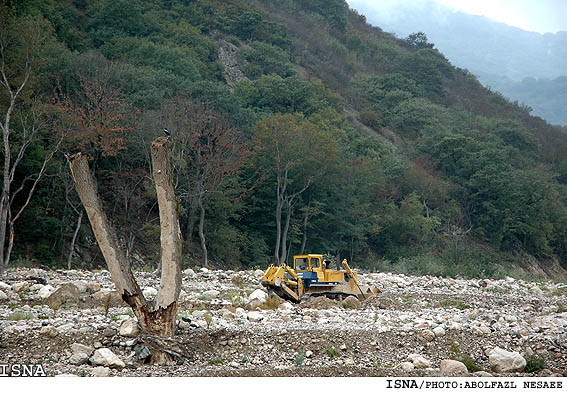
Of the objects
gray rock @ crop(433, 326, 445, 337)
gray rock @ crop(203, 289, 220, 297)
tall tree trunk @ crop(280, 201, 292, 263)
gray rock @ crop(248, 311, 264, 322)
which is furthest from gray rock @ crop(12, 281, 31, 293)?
tall tree trunk @ crop(280, 201, 292, 263)

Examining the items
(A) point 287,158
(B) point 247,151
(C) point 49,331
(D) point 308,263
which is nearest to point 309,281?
(D) point 308,263

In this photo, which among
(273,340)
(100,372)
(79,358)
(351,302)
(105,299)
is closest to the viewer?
(100,372)

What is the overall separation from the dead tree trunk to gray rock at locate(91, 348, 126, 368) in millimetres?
719

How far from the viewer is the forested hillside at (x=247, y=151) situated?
78.7 ft

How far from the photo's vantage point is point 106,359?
7.39 m

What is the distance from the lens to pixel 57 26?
1503 inches

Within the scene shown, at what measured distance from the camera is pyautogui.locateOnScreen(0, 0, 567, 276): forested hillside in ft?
78.7

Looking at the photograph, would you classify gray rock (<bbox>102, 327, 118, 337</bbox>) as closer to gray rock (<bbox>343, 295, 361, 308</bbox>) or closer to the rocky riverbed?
the rocky riverbed

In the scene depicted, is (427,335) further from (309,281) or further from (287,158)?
(287,158)

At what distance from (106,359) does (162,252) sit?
1.67 m

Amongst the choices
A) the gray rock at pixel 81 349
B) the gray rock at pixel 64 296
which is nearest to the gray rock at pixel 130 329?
the gray rock at pixel 81 349

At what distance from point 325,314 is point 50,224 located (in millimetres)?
16218

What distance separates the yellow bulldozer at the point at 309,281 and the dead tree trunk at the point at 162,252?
596 cm
